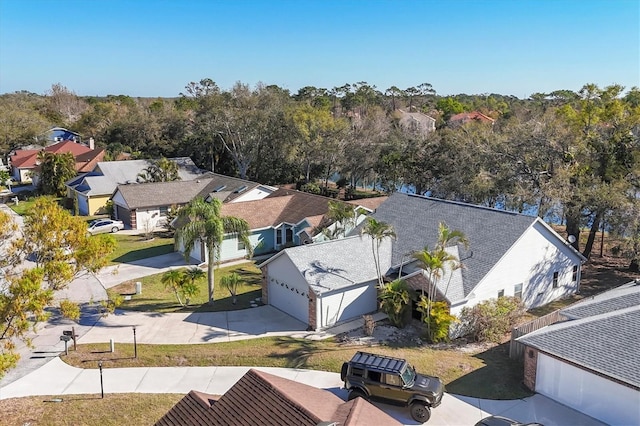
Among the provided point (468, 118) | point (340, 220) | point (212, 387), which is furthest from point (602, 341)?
point (468, 118)

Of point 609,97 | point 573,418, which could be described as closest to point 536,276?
point 573,418

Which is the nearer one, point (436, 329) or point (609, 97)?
point (436, 329)

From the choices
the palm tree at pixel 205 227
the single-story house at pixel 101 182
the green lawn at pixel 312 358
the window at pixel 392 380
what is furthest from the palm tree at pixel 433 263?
the single-story house at pixel 101 182

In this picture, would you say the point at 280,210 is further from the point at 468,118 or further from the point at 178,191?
the point at 468,118

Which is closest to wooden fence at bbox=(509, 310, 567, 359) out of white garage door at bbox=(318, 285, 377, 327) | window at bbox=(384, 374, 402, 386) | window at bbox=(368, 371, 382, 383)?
window at bbox=(384, 374, 402, 386)

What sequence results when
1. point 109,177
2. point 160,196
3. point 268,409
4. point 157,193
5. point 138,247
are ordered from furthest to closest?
point 109,177 → point 157,193 → point 160,196 → point 138,247 → point 268,409

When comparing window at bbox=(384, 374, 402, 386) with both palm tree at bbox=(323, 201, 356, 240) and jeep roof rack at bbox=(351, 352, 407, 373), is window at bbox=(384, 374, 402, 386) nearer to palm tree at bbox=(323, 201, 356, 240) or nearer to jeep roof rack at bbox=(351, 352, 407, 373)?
→ jeep roof rack at bbox=(351, 352, 407, 373)

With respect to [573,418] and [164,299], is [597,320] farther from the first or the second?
[164,299]

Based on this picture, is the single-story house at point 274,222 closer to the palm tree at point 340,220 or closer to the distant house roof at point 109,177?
the palm tree at point 340,220
